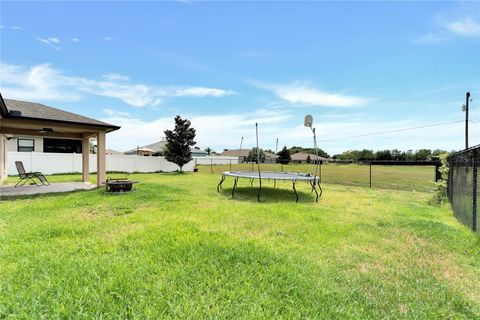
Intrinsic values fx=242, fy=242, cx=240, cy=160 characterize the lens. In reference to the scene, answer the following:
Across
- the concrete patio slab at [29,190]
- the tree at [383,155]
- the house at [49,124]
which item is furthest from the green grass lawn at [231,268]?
the tree at [383,155]

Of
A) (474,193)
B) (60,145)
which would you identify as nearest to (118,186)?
(474,193)

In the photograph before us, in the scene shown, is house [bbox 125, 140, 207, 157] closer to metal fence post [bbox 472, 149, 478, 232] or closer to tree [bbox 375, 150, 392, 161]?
metal fence post [bbox 472, 149, 478, 232]

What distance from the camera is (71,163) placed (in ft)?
54.3

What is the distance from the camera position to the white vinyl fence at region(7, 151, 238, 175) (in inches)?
584

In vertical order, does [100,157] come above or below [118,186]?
above

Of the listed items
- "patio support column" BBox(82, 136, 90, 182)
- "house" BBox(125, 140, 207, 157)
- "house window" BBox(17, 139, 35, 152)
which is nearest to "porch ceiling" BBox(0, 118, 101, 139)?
"patio support column" BBox(82, 136, 90, 182)

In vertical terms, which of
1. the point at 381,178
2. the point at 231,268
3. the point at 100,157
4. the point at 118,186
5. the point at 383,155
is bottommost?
the point at 381,178

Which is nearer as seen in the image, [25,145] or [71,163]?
[71,163]

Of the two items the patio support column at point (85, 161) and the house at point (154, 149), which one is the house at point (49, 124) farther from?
the house at point (154, 149)

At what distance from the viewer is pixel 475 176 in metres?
4.32

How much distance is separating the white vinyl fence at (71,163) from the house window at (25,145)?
4751mm

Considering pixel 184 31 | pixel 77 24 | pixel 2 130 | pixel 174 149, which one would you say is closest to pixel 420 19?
pixel 184 31

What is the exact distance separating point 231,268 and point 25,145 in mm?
23006

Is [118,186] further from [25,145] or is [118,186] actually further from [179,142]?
[25,145]
